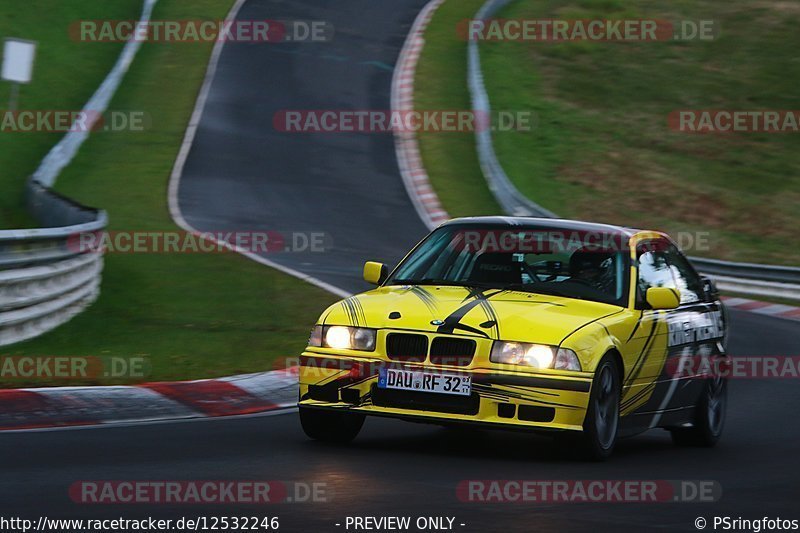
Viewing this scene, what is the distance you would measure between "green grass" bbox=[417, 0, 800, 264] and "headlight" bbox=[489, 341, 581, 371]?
57.4ft

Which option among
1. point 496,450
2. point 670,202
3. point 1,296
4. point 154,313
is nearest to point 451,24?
point 670,202

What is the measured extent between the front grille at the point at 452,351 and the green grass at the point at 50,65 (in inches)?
650

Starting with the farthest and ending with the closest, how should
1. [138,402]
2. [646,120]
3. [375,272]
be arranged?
[646,120]
[138,402]
[375,272]

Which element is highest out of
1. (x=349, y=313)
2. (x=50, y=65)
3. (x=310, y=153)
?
(x=50, y=65)

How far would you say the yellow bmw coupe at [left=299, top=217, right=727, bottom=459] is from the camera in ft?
27.2

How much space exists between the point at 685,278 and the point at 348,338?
2.86m

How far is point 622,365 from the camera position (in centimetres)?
884

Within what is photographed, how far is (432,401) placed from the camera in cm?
833

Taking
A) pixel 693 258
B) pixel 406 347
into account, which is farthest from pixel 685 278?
pixel 693 258

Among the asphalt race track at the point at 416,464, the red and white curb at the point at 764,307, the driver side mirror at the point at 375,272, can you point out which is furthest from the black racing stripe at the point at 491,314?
the red and white curb at the point at 764,307

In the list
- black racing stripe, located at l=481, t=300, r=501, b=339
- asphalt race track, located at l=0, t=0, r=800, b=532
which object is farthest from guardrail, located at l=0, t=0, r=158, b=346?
black racing stripe, located at l=481, t=300, r=501, b=339

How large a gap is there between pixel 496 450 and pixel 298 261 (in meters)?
11.9

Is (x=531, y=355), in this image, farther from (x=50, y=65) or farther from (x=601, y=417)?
(x=50, y=65)

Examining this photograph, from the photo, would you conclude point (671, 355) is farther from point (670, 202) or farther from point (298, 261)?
point (670, 202)
